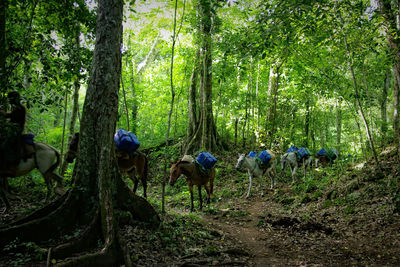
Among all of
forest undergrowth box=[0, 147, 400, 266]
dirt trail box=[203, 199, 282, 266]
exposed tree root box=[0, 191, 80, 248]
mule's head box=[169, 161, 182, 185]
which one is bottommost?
dirt trail box=[203, 199, 282, 266]

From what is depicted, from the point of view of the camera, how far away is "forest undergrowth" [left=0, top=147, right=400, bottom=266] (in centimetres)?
481

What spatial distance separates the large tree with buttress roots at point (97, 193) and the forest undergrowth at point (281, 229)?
0.28m

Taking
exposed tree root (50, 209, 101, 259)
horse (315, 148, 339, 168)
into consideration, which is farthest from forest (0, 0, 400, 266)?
horse (315, 148, 339, 168)

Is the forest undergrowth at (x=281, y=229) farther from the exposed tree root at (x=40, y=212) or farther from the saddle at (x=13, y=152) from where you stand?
the saddle at (x=13, y=152)

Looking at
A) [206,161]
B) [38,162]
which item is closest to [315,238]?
[206,161]

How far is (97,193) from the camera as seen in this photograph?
4.67 meters

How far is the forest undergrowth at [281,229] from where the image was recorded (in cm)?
481

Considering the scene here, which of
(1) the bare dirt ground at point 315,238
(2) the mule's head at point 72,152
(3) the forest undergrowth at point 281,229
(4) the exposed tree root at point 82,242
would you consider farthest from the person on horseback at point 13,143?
(1) the bare dirt ground at point 315,238

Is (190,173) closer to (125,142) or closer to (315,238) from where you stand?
(125,142)

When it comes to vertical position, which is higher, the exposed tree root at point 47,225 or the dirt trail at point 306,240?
the exposed tree root at point 47,225

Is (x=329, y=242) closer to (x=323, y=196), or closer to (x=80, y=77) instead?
(x=323, y=196)

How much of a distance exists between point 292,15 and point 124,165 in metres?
6.94

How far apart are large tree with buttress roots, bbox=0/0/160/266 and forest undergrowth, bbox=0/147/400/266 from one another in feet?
0.91

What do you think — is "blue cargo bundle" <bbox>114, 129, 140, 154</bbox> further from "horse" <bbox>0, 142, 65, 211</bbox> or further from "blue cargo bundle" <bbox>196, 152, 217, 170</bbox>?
"blue cargo bundle" <bbox>196, 152, 217, 170</bbox>
